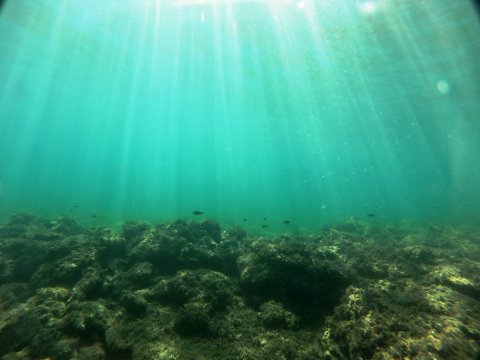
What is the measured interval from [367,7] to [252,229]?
2218cm

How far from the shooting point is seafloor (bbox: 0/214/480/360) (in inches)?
196

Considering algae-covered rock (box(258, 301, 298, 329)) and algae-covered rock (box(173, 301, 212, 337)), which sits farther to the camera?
algae-covered rock (box(258, 301, 298, 329))

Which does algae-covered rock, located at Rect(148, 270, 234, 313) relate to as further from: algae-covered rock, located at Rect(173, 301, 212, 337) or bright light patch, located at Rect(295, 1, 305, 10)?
bright light patch, located at Rect(295, 1, 305, 10)

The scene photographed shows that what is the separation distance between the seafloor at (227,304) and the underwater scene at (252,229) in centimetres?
4

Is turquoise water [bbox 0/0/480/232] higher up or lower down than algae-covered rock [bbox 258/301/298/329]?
higher up

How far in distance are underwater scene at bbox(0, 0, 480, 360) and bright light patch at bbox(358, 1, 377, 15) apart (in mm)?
179

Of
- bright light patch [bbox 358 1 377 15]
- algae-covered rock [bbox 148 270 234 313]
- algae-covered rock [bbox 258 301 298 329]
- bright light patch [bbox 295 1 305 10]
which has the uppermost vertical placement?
bright light patch [bbox 295 1 305 10]

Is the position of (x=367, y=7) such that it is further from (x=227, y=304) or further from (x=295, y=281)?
(x=227, y=304)

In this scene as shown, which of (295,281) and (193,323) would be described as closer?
(193,323)

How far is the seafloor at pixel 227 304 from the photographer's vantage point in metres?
4.98

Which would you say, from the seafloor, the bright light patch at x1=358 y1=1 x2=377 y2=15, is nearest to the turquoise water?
the bright light patch at x1=358 y1=1 x2=377 y2=15

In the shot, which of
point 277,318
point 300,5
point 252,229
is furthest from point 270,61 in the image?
point 277,318

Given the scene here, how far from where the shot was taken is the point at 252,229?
2566 cm

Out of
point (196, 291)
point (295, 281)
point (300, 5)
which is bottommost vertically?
point (196, 291)
